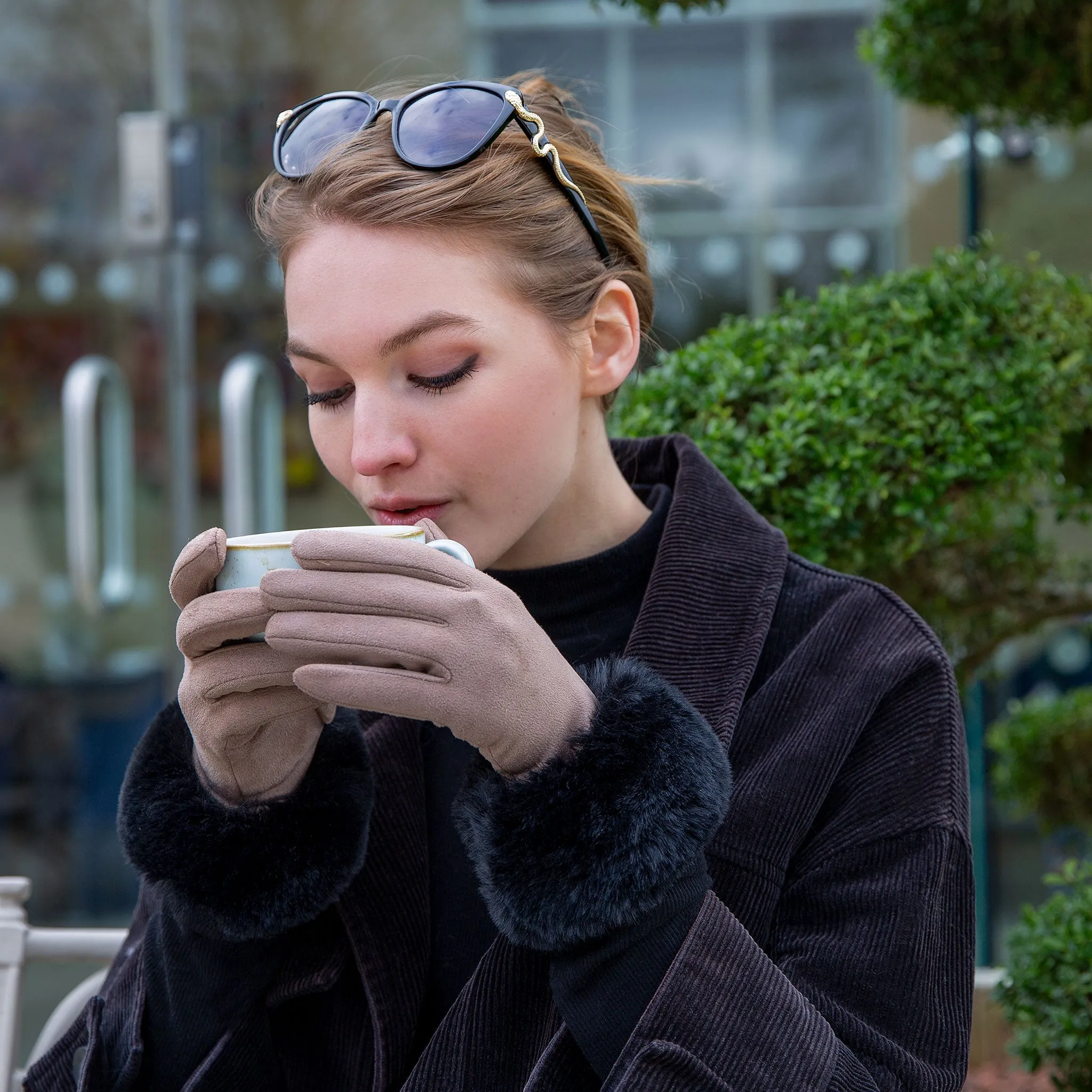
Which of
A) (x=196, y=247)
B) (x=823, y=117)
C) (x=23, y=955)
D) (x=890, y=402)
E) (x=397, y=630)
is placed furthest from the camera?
(x=823, y=117)

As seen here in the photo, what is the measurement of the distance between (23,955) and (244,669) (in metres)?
0.92

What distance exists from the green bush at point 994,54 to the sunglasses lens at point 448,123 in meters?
1.42

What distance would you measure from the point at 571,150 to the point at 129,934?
1.11 meters

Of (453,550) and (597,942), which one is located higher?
(453,550)

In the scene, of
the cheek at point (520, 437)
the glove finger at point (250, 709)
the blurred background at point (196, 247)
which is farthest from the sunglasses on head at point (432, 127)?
the blurred background at point (196, 247)

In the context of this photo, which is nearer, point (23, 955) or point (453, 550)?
point (453, 550)

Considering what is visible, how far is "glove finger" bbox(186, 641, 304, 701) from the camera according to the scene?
1.22 m

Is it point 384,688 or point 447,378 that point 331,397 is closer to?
point 447,378

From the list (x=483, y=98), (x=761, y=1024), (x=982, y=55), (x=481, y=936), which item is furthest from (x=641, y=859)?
Answer: (x=982, y=55)

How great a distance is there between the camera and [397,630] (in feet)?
3.62

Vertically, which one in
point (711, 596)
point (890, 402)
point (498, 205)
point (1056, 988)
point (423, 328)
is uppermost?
point (498, 205)

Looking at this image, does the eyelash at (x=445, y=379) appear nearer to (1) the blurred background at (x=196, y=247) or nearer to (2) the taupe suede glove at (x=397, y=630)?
(2) the taupe suede glove at (x=397, y=630)

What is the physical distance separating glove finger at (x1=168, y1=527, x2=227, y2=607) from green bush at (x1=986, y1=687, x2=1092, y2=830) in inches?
85.9

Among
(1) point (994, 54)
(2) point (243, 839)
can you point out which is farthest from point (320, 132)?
(1) point (994, 54)
